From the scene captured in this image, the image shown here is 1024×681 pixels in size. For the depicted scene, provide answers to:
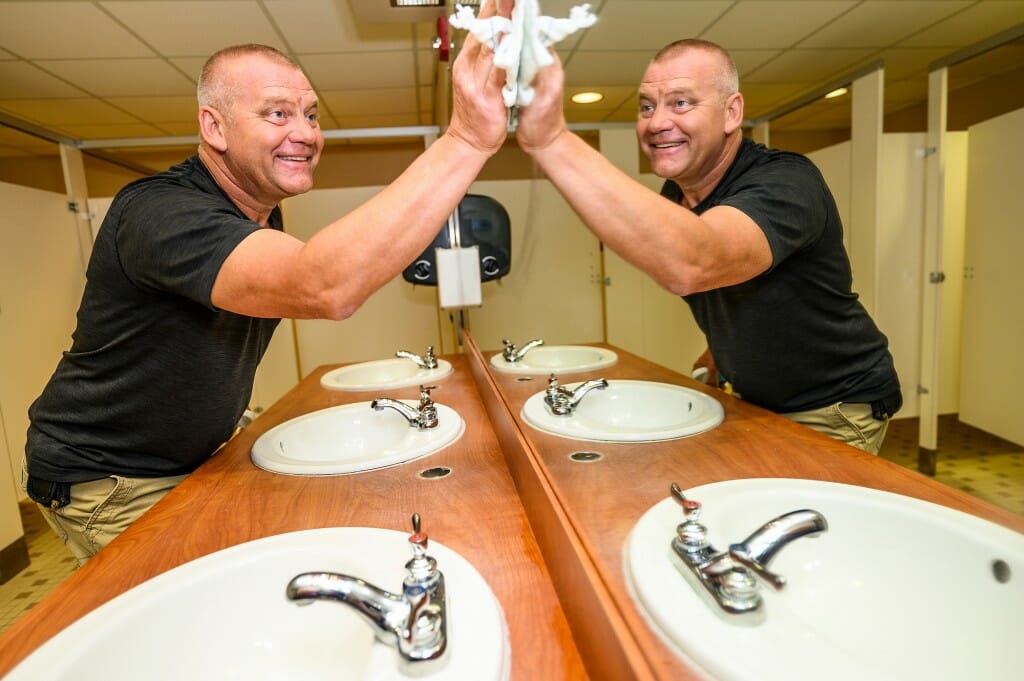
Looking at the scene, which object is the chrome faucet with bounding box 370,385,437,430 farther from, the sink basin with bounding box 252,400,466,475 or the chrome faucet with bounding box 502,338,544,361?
the chrome faucet with bounding box 502,338,544,361

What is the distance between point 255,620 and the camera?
0.58 meters

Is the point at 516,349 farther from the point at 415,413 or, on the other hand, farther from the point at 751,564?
the point at 751,564

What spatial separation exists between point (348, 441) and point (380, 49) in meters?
0.87

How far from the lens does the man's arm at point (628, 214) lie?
591mm

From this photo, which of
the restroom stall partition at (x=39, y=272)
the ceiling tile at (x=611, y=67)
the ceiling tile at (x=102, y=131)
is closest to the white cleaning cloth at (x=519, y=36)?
the ceiling tile at (x=611, y=67)

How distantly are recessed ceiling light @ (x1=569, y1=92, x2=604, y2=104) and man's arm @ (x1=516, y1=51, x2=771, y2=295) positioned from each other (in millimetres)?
79

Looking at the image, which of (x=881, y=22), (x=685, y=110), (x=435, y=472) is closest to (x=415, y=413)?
(x=435, y=472)

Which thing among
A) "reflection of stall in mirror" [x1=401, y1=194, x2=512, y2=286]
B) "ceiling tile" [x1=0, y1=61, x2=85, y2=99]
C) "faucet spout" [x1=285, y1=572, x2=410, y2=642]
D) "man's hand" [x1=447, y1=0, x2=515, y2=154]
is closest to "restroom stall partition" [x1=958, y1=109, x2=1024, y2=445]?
"man's hand" [x1=447, y1=0, x2=515, y2=154]

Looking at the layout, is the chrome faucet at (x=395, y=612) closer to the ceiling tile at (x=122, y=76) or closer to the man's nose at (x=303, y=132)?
the man's nose at (x=303, y=132)

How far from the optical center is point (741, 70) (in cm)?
68

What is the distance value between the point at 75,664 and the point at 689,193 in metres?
0.87

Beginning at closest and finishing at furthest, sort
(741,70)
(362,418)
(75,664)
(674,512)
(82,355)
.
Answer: (75,664)
(674,512)
(741,70)
(82,355)
(362,418)

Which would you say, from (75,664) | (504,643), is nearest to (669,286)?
(504,643)

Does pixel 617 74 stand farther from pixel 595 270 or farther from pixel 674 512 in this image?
pixel 674 512
